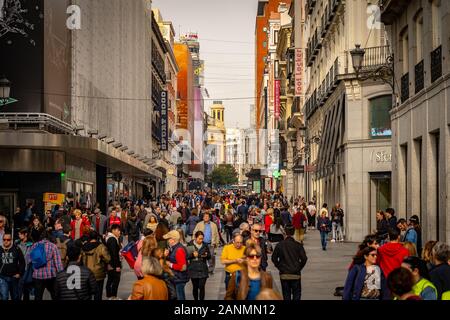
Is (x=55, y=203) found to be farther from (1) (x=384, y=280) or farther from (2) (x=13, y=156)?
(1) (x=384, y=280)

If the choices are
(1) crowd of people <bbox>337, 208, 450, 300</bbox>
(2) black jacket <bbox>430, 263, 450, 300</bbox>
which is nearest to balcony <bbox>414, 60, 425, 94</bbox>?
(1) crowd of people <bbox>337, 208, 450, 300</bbox>

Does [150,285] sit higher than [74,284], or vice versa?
[150,285]

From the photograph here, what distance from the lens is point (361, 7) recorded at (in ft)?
125

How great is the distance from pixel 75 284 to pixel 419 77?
49.0 feet

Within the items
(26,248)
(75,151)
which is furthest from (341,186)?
(26,248)

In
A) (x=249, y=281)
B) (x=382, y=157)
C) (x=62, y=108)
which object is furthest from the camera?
(x=62, y=108)

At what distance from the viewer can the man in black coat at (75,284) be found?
419 inches

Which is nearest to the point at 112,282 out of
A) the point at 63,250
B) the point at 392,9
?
the point at 63,250

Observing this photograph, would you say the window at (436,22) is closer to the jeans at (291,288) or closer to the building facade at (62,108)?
the jeans at (291,288)

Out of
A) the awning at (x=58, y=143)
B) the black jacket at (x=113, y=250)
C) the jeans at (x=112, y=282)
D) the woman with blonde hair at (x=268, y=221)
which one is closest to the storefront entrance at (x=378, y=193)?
the woman with blonde hair at (x=268, y=221)

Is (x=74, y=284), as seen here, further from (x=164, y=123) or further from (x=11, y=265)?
(x=164, y=123)

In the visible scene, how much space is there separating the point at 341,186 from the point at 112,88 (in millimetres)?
19329

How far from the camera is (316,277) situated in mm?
22000

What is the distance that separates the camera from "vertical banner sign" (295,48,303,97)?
6881 centimetres
